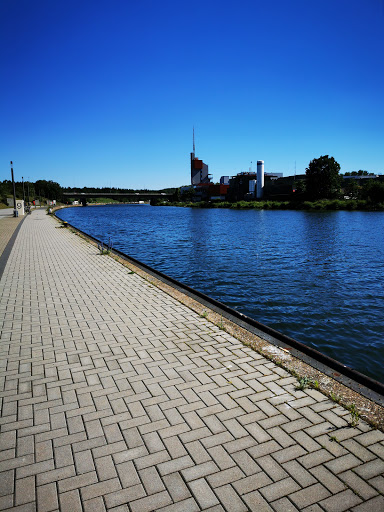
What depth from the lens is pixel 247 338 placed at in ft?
18.3

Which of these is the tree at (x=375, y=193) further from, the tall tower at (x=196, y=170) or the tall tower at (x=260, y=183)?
the tall tower at (x=196, y=170)

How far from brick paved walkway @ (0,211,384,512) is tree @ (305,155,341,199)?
253 feet

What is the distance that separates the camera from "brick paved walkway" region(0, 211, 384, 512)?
2609mm

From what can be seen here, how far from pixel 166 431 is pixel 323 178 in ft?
265

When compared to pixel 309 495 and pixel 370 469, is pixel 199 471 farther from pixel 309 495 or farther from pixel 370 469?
pixel 370 469

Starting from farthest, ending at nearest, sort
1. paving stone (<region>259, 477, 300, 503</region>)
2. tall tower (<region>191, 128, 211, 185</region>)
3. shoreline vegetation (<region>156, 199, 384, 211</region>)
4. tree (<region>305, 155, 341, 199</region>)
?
tall tower (<region>191, 128, 211, 185</region>) → tree (<region>305, 155, 341, 199</region>) → shoreline vegetation (<region>156, 199, 384, 211</region>) → paving stone (<region>259, 477, 300, 503</region>)

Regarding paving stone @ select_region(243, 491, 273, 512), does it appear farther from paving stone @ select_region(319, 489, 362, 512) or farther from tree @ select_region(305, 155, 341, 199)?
tree @ select_region(305, 155, 341, 199)

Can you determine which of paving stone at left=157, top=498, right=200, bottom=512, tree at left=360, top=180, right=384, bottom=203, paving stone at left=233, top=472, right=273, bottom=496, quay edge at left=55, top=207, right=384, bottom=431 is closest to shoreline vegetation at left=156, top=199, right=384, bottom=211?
tree at left=360, top=180, right=384, bottom=203

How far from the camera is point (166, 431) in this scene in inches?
130

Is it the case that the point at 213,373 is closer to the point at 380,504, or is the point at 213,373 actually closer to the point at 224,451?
the point at 224,451

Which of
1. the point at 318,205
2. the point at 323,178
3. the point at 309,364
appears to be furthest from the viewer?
the point at 323,178

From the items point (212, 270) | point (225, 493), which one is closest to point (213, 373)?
point (225, 493)

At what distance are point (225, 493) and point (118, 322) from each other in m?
4.17

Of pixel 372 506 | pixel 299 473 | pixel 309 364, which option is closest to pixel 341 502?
pixel 372 506
